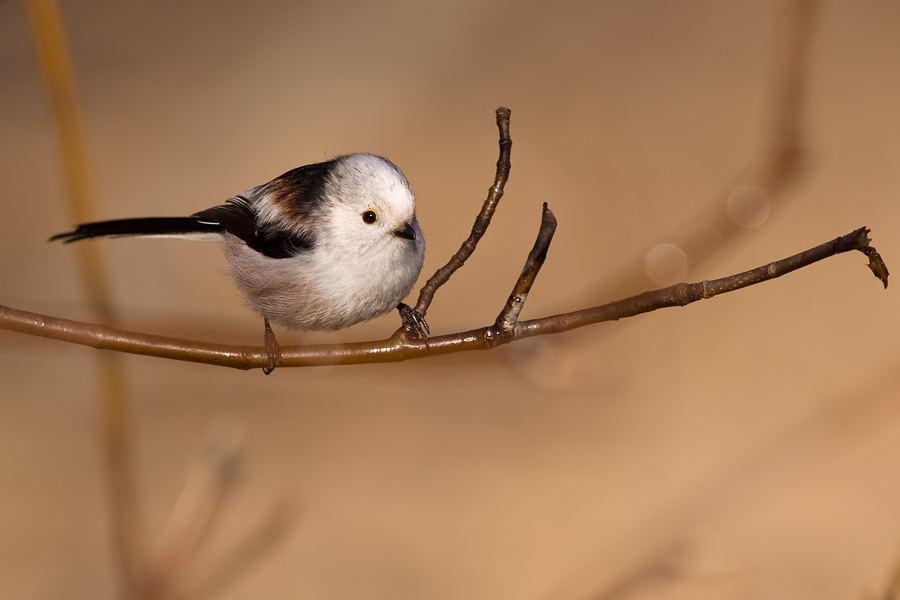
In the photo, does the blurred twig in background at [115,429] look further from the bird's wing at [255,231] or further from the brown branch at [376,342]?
the bird's wing at [255,231]

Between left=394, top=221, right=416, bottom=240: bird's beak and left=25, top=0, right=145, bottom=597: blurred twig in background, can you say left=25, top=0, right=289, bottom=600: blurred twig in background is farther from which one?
left=394, top=221, right=416, bottom=240: bird's beak

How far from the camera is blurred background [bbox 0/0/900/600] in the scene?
2.41 m

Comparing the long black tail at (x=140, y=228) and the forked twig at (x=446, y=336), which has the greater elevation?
Answer: the long black tail at (x=140, y=228)

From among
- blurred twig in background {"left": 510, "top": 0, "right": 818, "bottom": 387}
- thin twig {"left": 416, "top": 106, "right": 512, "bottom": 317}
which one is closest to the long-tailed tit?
thin twig {"left": 416, "top": 106, "right": 512, "bottom": 317}

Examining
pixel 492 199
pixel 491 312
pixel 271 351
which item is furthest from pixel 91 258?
pixel 491 312

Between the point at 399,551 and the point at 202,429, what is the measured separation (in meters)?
0.88

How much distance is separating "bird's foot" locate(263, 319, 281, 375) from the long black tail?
217 millimetres

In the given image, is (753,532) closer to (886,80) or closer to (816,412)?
(816,412)

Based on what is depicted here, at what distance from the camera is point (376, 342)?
104 centimetres

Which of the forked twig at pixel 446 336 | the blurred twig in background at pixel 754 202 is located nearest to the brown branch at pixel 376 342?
the forked twig at pixel 446 336

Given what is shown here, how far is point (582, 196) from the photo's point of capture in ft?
11.1

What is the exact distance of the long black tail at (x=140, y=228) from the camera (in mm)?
954

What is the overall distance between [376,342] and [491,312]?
200cm

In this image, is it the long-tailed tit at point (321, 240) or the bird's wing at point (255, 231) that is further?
the bird's wing at point (255, 231)
